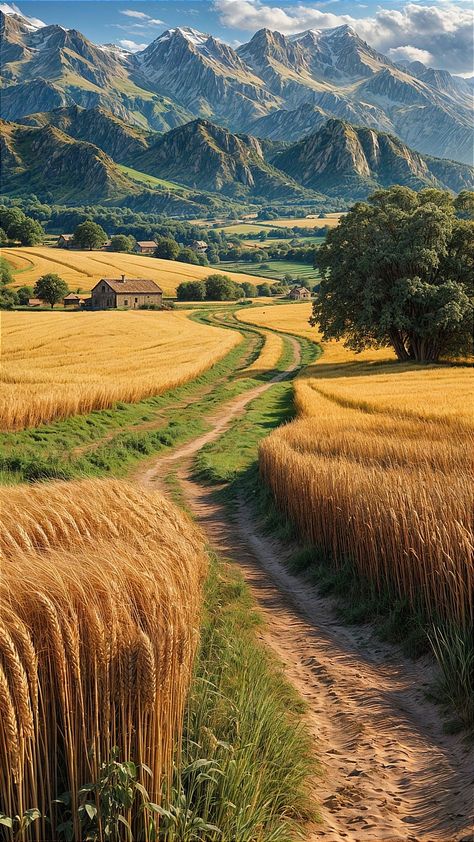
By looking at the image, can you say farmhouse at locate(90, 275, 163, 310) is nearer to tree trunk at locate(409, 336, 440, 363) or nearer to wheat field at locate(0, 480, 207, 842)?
tree trunk at locate(409, 336, 440, 363)

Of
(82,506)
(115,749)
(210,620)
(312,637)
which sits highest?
(82,506)

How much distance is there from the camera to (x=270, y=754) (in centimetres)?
603

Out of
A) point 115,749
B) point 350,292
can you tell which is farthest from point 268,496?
point 350,292

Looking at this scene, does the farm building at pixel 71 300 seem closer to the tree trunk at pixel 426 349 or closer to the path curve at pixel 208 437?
the path curve at pixel 208 437

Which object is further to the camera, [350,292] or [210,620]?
[350,292]

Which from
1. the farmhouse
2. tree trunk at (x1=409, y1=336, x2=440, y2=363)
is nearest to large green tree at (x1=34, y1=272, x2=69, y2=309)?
the farmhouse

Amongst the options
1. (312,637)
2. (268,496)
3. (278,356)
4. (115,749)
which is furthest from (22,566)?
(278,356)

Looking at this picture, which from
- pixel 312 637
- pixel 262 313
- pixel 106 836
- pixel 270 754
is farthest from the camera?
pixel 262 313

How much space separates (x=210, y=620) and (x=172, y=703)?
13.1ft

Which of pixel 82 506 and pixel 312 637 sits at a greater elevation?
pixel 82 506

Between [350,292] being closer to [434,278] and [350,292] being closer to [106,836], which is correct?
[434,278]

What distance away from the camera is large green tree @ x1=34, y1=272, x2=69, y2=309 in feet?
354

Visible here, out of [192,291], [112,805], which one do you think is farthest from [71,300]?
[112,805]

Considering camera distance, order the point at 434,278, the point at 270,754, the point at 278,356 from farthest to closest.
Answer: the point at 278,356
the point at 434,278
the point at 270,754
